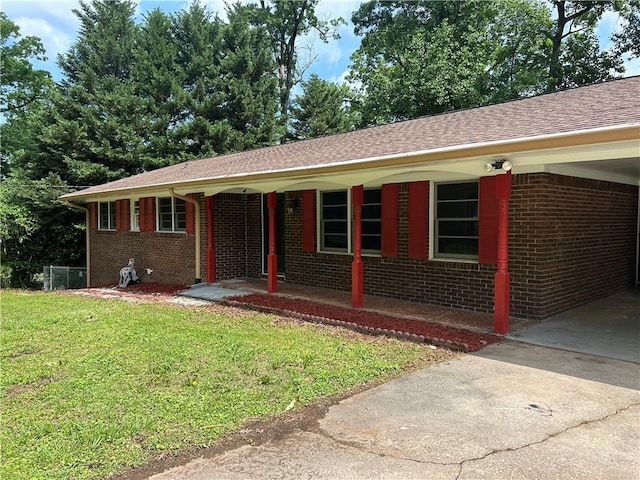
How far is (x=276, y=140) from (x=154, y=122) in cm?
673

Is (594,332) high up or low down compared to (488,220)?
down

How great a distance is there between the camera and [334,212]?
32.7ft

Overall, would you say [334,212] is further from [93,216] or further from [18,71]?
[18,71]

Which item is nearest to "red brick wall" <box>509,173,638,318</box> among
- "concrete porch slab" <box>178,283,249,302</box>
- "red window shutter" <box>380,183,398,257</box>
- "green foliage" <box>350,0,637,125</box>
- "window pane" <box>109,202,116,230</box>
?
"red window shutter" <box>380,183,398,257</box>

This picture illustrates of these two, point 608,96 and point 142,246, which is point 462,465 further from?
point 142,246

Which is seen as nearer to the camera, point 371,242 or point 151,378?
point 151,378

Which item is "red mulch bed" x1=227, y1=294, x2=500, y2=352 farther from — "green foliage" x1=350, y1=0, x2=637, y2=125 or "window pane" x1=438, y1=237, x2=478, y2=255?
"green foliage" x1=350, y1=0, x2=637, y2=125

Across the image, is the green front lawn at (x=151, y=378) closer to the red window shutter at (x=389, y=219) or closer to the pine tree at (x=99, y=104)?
the red window shutter at (x=389, y=219)

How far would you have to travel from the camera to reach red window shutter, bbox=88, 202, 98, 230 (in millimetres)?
16375

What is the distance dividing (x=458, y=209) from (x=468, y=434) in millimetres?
5116

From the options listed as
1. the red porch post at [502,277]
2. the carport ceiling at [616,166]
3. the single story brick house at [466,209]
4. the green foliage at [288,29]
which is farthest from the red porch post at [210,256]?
the green foliage at [288,29]

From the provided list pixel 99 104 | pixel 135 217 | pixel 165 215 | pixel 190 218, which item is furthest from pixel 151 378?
pixel 99 104

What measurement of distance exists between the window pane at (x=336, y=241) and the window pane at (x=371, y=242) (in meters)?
0.48

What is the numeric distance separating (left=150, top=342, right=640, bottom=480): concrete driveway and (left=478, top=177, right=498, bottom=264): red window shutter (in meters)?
2.81
